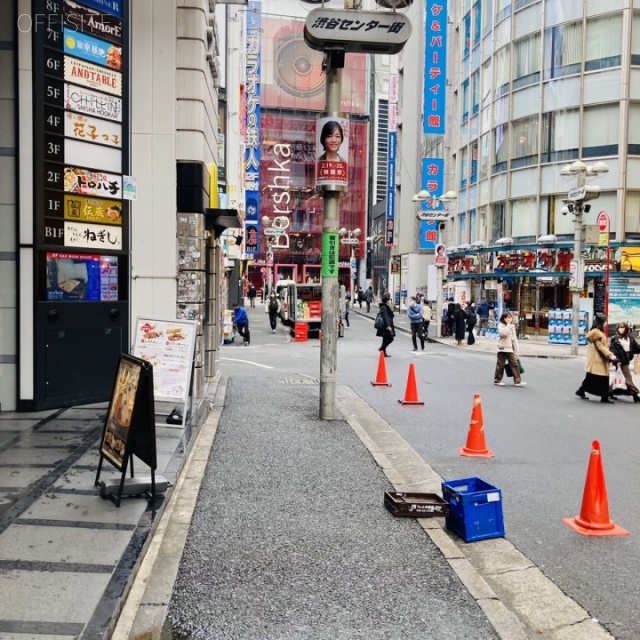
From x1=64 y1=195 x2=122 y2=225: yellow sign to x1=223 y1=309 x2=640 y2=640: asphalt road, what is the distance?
17.0 feet

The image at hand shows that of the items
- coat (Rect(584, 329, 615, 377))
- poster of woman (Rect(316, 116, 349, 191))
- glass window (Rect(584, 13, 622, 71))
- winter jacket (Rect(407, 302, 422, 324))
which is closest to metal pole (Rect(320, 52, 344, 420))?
poster of woman (Rect(316, 116, 349, 191))

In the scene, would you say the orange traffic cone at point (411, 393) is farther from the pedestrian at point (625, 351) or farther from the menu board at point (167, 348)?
the menu board at point (167, 348)

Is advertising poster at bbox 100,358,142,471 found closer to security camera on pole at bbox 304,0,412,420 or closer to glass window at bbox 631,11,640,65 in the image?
security camera on pole at bbox 304,0,412,420

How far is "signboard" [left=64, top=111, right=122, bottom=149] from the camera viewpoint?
9117mm

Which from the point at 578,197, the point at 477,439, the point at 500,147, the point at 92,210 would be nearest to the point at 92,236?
the point at 92,210

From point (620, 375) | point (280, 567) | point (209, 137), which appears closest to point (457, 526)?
point (280, 567)

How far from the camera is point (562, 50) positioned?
33.6 meters

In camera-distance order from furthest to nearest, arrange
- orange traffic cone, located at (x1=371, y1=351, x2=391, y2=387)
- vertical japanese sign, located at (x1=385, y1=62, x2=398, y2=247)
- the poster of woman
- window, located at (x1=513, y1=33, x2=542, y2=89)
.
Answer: vertical japanese sign, located at (x1=385, y1=62, x2=398, y2=247), window, located at (x1=513, y1=33, x2=542, y2=89), orange traffic cone, located at (x1=371, y1=351, x2=391, y2=387), the poster of woman

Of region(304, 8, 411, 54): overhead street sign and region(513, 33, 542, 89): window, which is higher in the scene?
region(513, 33, 542, 89): window

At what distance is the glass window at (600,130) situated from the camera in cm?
3216

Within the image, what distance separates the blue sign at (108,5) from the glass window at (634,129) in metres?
28.0

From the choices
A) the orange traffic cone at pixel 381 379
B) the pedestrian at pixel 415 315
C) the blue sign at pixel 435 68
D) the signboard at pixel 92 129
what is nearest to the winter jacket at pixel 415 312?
the pedestrian at pixel 415 315

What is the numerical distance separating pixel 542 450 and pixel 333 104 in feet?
18.8

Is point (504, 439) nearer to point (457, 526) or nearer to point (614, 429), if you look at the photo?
point (614, 429)
